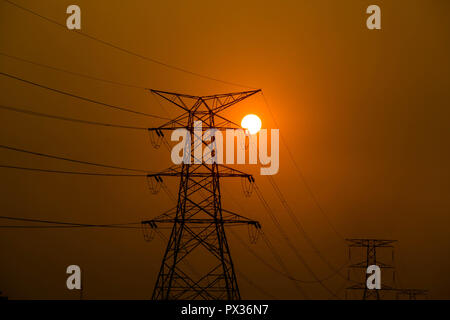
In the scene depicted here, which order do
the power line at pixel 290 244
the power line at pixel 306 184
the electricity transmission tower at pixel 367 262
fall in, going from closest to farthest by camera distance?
the electricity transmission tower at pixel 367 262
the power line at pixel 290 244
the power line at pixel 306 184

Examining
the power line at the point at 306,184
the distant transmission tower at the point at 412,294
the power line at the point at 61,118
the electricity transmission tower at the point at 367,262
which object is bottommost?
the distant transmission tower at the point at 412,294

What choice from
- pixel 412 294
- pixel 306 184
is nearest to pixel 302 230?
pixel 306 184

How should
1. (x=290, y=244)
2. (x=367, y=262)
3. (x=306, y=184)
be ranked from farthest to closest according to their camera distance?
1. (x=306, y=184)
2. (x=290, y=244)
3. (x=367, y=262)

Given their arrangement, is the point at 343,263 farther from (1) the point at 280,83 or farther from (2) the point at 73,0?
(2) the point at 73,0

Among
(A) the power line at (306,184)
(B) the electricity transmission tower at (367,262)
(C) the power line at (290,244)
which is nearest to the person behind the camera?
(B) the electricity transmission tower at (367,262)

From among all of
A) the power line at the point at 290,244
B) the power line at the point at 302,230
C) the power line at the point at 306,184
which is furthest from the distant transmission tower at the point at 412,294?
the power line at the point at 306,184

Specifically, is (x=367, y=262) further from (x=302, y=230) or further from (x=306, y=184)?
(x=306, y=184)

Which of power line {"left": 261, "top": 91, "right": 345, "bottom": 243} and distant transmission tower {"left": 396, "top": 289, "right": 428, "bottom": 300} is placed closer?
distant transmission tower {"left": 396, "top": 289, "right": 428, "bottom": 300}

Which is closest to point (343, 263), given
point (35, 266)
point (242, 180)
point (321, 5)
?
point (242, 180)

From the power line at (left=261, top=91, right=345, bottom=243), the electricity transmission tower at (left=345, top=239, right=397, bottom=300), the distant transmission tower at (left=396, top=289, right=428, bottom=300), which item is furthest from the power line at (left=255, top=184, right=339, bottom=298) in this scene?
the distant transmission tower at (left=396, top=289, right=428, bottom=300)

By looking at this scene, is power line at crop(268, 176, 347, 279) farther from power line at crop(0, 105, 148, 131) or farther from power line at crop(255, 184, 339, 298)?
power line at crop(0, 105, 148, 131)

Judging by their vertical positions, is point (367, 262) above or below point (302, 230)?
below

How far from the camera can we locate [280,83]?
1572 centimetres

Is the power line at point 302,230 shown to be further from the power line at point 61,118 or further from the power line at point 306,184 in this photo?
the power line at point 61,118
